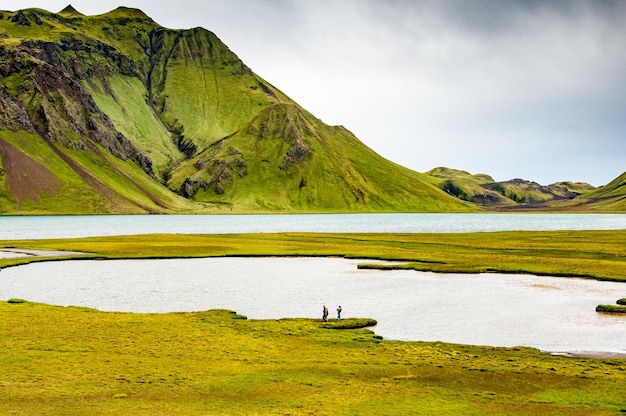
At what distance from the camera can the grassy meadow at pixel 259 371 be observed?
25.2 metres

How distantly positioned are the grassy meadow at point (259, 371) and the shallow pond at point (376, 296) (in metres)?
5.07

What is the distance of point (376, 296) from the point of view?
59188mm

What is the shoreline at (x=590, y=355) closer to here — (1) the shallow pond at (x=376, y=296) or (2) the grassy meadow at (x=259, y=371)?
(1) the shallow pond at (x=376, y=296)

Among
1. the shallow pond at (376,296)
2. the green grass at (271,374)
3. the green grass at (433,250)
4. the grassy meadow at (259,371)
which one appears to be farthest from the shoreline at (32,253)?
the green grass at (271,374)

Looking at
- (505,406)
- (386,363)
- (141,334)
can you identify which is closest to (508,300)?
(386,363)

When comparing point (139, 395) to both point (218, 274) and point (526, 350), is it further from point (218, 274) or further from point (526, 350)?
Answer: point (218, 274)

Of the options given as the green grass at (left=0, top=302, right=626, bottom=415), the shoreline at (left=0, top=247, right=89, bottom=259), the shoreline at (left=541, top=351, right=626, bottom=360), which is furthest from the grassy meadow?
the shoreline at (left=0, top=247, right=89, bottom=259)

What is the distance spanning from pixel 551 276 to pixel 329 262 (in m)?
36.3

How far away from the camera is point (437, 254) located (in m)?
104

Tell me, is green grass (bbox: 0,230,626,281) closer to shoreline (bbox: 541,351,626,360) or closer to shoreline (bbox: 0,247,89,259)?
shoreline (bbox: 0,247,89,259)

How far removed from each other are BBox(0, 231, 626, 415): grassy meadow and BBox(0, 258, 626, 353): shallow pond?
507cm

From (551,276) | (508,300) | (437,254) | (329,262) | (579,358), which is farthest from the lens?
(437,254)

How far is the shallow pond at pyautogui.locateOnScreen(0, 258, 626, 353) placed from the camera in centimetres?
4306

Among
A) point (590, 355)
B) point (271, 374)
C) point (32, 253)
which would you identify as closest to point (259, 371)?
point (271, 374)
